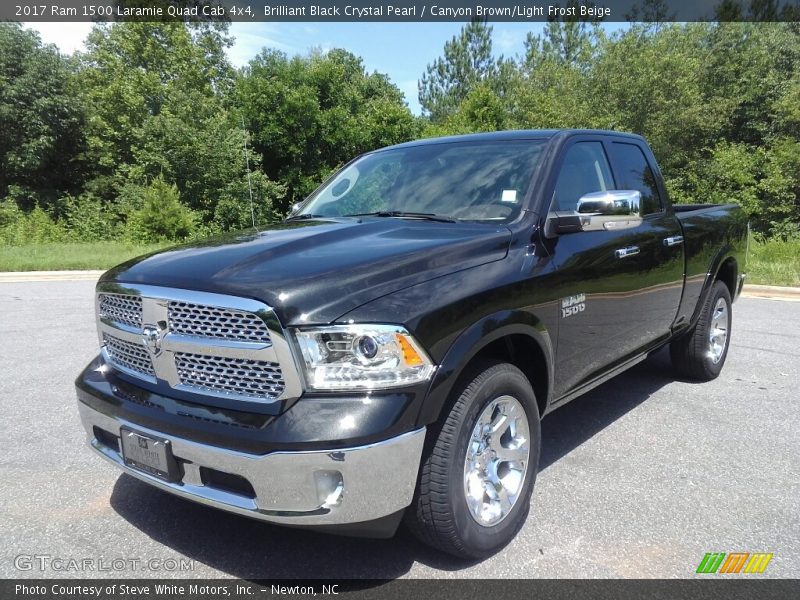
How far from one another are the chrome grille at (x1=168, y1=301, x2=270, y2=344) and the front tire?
79 cm

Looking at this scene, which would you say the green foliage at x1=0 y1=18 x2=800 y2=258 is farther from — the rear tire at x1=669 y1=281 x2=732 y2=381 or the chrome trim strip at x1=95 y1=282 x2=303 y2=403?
the chrome trim strip at x1=95 y1=282 x2=303 y2=403

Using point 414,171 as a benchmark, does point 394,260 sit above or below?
below

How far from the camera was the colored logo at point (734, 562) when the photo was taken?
251 cm

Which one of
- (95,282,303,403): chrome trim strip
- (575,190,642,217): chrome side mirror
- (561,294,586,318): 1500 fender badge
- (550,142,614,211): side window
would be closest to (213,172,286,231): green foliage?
(550,142,614,211): side window

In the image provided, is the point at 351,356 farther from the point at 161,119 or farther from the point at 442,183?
the point at 161,119

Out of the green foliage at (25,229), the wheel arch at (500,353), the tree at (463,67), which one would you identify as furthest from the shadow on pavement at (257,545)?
the tree at (463,67)

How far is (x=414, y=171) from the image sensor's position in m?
3.62

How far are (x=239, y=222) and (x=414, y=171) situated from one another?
90.6ft

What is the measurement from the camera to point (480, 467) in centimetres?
258

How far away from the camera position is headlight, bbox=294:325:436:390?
2104 millimetres

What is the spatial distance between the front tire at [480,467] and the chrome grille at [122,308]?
135 centimetres

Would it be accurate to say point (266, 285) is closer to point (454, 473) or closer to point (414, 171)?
point (454, 473)

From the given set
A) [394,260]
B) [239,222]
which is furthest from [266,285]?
[239,222]

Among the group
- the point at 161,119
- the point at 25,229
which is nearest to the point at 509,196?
the point at 25,229
